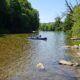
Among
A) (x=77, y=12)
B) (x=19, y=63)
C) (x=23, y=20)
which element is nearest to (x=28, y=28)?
(x=23, y=20)

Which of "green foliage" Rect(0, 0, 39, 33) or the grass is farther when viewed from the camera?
"green foliage" Rect(0, 0, 39, 33)

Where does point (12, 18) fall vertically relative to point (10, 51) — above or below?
above

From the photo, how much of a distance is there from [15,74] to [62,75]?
3509mm

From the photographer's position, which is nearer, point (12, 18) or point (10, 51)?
point (10, 51)

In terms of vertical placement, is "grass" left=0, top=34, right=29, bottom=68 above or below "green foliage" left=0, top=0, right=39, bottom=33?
below

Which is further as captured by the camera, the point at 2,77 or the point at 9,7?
the point at 9,7

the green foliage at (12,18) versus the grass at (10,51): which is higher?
the green foliage at (12,18)

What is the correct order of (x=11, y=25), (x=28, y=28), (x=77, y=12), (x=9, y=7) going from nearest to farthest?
(x=77, y=12) → (x=9, y=7) → (x=11, y=25) → (x=28, y=28)

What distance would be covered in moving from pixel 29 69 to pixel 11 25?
80332 millimetres

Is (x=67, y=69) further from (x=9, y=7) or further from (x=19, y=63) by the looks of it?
(x=9, y=7)

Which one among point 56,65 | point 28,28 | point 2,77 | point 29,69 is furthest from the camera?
point 28,28

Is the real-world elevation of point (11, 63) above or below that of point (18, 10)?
below

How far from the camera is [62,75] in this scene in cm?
1991

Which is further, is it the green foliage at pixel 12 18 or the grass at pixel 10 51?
the green foliage at pixel 12 18
